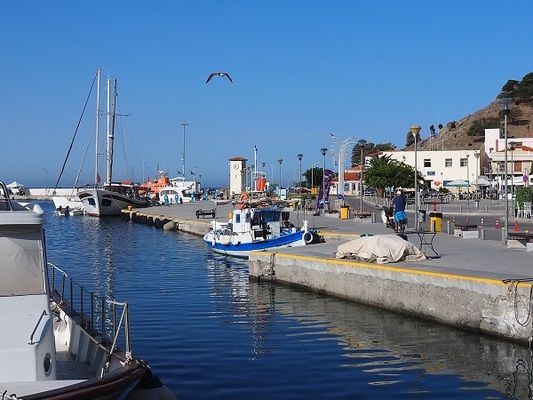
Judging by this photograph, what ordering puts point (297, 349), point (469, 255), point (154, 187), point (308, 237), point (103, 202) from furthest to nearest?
point (154, 187) → point (103, 202) → point (308, 237) → point (469, 255) → point (297, 349)

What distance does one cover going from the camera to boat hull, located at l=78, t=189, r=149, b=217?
86.1 m

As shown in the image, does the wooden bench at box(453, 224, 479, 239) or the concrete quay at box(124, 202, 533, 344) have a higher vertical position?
the wooden bench at box(453, 224, 479, 239)

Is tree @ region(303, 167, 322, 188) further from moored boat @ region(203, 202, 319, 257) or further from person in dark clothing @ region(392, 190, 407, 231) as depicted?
person in dark clothing @ region(392, 190, 407, 231)

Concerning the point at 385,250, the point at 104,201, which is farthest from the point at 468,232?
the point at 104,201

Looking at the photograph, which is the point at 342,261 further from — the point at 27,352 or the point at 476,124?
the point at 476,124

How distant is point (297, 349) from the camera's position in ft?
55.6

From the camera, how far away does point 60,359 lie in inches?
498

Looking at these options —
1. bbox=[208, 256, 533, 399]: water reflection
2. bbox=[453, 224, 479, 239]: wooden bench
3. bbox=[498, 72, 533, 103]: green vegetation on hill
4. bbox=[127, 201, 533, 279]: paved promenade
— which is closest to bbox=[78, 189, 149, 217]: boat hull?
bbox=[127, 201, 533, 279]: paved promenade

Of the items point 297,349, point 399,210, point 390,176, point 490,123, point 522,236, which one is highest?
point 490,123

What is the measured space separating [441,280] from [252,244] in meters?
18.4

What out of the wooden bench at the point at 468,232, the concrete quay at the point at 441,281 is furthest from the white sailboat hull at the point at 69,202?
the concrete quay at the point at 441,281

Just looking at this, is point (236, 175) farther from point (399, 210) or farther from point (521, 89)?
point (521, 89)

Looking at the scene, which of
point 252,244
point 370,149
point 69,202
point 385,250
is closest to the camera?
point 385,250

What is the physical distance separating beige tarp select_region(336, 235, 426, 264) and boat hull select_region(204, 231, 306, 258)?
9553 millimetres
